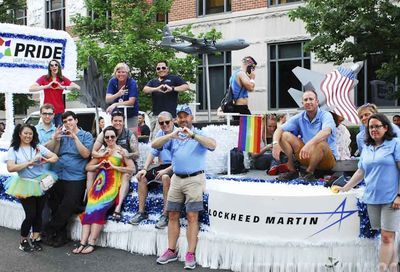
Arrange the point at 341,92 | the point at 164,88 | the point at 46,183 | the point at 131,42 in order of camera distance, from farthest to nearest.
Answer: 1. the point at 131,42
2. the point at 164,88
3. the point at 46,183
4. the point at 341,92

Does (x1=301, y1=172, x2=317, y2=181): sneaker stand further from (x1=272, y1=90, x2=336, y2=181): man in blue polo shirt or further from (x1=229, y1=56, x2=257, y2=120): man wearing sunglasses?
(x1=229, y1=56, x2=257, y2=120): man wearing sunglasses

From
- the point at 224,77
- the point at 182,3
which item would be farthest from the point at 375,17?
the point at 182,3

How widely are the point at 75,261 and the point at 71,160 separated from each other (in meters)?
1.39

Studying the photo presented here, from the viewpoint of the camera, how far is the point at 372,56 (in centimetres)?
1191

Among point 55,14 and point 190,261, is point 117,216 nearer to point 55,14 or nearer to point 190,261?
point 190,261

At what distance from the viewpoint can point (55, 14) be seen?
23281 millimetres

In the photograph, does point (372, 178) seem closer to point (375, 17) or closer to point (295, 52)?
point (375, 17)

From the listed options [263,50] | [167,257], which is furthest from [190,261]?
[263,50]

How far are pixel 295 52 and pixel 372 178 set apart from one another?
11873mm

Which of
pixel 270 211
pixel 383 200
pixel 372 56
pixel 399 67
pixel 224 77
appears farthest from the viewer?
pixel 224 77

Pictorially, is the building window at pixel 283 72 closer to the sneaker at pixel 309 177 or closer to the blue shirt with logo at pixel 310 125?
the blue shirt with logo at pixel 310 125

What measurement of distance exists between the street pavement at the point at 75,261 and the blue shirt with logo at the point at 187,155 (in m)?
1.12

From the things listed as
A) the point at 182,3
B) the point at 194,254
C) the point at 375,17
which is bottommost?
the point at 194,254

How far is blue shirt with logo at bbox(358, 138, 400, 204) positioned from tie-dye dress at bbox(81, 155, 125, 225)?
3.24m
